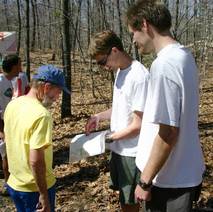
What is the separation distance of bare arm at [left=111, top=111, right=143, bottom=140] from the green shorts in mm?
240

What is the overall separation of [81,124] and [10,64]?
15.1 feet

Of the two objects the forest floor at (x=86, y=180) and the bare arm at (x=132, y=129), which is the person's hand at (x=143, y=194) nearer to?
the bare arm at (x=132, y=129)

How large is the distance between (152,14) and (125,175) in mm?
1667

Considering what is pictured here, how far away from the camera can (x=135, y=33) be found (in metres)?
2.40

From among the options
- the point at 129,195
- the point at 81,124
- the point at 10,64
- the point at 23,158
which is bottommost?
the point at 81,124

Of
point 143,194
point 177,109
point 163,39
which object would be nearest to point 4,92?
point 143,194

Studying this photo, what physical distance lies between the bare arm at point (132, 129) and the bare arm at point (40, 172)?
81 cm

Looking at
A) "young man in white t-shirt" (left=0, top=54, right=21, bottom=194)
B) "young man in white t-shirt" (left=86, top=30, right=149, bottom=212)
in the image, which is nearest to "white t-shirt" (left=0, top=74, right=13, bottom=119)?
"young man in white t-shirt" (left=0, top=54, right=21, bottom=194)

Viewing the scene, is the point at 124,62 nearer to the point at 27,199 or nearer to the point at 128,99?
the point at 128,99

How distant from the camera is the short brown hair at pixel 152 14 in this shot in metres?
2.27

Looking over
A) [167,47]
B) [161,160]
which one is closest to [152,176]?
[161,160]

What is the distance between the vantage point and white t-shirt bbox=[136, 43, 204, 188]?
2201mm

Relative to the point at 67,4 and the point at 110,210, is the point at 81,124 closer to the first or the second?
the point at 67,4

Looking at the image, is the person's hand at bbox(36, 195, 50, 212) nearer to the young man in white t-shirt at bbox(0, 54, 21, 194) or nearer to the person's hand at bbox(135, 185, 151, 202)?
the person's hand at bbox(135, 185, 151, 202)
